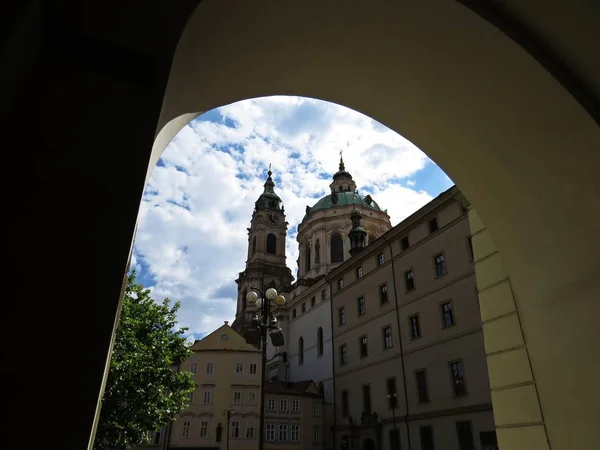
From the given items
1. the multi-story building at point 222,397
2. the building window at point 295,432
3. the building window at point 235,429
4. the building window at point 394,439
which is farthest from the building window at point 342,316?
the building window at point 235,429

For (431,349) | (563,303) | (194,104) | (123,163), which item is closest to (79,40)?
(123,163)

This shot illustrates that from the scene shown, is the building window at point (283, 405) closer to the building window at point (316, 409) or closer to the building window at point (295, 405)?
the building window at point (295, 405)

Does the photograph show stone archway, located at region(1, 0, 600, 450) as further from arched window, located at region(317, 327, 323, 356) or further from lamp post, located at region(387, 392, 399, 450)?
arched window, located at region(317, 327, 323, 356)

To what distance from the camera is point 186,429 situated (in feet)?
115

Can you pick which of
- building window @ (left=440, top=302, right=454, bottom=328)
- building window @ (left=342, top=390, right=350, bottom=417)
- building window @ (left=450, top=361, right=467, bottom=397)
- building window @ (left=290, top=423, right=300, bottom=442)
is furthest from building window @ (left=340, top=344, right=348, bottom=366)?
building window @ (left=450, top=361, right=467, bottom=397)

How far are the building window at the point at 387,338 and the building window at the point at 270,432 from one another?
12573mm

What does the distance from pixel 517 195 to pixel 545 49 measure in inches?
48.6

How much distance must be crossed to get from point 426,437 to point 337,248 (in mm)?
30902

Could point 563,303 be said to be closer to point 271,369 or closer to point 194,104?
point 194,104

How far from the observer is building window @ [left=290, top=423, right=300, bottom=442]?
37656 millimetres

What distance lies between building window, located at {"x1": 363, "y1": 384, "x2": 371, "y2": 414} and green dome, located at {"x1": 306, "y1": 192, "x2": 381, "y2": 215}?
2928 centimetres

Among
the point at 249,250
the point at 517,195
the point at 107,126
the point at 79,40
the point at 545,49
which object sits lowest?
the point at 107,126

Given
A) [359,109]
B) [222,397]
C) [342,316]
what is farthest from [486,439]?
[359,109]

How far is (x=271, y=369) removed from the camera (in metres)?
51.2
